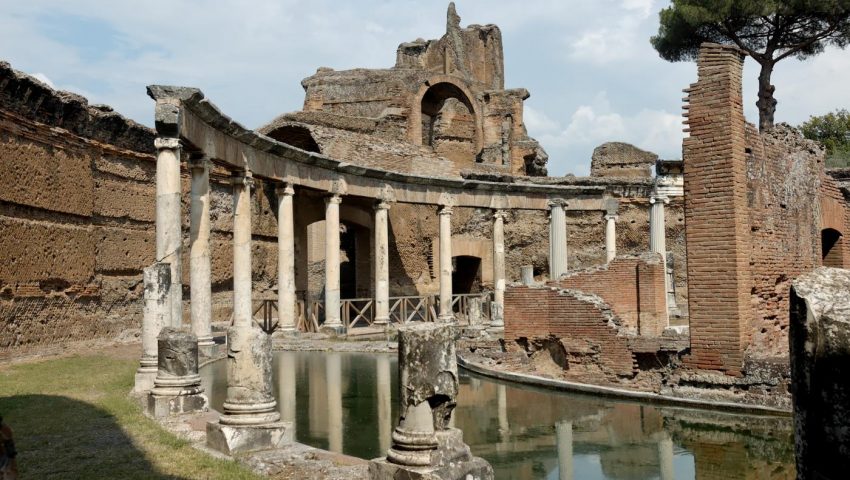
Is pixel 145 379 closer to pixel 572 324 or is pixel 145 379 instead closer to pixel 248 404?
pixel 248 404

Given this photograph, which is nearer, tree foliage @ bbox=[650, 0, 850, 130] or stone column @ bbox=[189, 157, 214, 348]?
stone column @ bbox=[189, 157, 214, 348]

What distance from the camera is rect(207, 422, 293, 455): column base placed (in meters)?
6.41

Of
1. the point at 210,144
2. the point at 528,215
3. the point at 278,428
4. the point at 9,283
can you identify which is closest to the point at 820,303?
the point at 278,428

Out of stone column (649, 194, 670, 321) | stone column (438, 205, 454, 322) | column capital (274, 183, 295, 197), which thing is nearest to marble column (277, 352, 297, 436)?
column capital (274, 183, 295, 197)

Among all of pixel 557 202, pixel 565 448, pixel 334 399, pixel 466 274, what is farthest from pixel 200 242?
pixel 466 274

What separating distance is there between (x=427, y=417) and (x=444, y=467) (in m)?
0.38

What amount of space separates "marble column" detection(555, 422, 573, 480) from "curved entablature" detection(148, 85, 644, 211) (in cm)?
649

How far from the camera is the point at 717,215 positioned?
9.32 metres

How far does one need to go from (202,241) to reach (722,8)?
74.7 ft

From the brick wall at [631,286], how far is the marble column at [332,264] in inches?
271

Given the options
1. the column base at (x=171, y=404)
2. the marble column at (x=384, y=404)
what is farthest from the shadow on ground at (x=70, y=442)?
the marble column at (x=384, y=404)

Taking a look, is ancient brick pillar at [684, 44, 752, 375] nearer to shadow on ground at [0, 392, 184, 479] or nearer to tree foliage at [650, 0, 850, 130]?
shadow on ground at [0, 392, 184, 479]

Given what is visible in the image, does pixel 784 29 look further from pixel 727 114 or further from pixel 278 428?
pixel 278 428

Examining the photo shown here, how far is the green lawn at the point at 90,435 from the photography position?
5.58m
